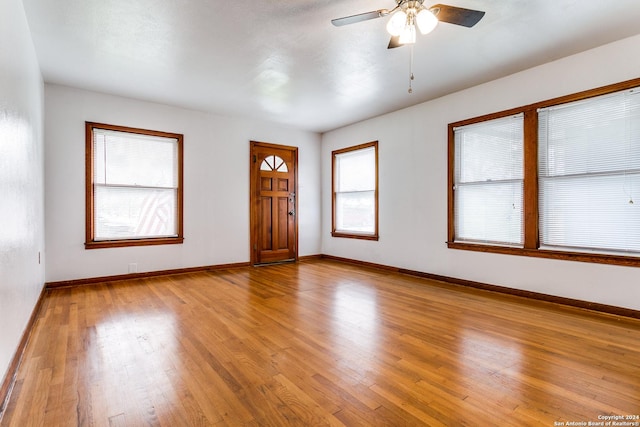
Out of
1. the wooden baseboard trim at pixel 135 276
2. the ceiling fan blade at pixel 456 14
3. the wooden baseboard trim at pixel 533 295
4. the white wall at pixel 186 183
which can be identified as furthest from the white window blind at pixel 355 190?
the ceiling fan blade at pixel 456 14

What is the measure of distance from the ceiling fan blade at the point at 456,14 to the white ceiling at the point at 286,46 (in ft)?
1.34

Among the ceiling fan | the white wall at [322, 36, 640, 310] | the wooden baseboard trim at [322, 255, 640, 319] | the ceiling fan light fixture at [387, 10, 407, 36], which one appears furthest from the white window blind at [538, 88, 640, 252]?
the ceiling fan light fixture at [387, 10, 407, 36]

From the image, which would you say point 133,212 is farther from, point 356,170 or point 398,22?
point 398,22

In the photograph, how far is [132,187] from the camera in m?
4.91

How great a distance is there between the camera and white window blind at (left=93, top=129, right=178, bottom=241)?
4715 millimetres

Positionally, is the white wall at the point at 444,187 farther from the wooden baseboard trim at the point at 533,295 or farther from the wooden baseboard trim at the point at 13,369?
the wooden baseboard trim at the point at 13,369

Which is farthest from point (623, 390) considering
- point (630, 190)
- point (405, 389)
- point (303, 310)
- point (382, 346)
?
point (303, 310)

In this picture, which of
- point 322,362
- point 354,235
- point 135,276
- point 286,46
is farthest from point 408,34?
point 135,276

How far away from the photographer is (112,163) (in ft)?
15.7

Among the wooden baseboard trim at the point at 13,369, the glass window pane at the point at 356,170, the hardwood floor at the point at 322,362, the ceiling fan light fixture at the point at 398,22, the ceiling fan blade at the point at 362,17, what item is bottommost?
the hardwood floor at the point at 322,362

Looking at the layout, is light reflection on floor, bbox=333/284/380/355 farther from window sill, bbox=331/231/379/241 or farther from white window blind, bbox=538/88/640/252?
white window blind, bbox=538/88/640/252

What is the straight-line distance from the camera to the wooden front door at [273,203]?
20.2 ft

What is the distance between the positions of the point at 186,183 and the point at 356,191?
10.1 feet

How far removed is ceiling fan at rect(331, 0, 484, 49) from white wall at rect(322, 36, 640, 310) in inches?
79.8
